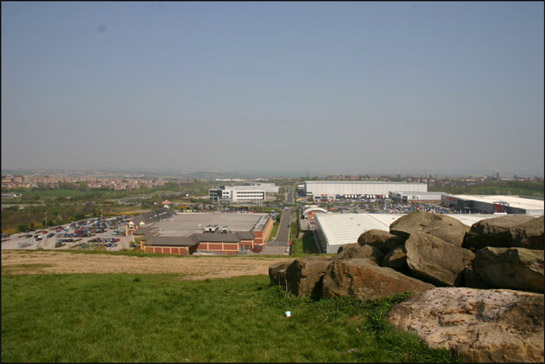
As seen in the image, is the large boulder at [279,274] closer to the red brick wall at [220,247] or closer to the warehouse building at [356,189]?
the red brick wall at [220,247]

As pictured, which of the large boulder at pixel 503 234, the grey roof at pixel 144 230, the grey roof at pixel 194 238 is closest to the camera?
the large boulder at pixel 503 234

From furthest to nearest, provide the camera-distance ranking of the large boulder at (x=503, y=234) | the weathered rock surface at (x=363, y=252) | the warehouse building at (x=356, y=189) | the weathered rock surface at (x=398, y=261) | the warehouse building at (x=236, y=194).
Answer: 1. the warehouse building at (x=236, y=194)
2. the warehouse building at (x=356, y=189)
3. the weathered rock surface at (x=363, y=252)
4. the weathered rock surface at (x=398, y=261)
5. the large boulder at (x=503, y=234)

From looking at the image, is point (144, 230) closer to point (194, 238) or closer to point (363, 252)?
point (194, 238)

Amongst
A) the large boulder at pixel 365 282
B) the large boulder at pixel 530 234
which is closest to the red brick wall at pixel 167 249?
the large boulder at pixel 365 282

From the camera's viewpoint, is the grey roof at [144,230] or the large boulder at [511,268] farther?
the grey roof at [144,230]

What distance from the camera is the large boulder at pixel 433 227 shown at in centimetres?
818

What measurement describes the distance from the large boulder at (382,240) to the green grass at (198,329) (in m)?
3.15

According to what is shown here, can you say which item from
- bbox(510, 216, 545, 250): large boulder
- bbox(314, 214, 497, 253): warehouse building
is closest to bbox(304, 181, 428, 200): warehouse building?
bbox(314, 214, 497, 253): warehouse building

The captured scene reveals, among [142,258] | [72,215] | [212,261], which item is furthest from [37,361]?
[72,215]

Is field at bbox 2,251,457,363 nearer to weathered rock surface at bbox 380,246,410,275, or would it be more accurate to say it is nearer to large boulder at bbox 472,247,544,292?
weathered rock surface at bbox 380,246,410,275

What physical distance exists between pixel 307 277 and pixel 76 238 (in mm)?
39034

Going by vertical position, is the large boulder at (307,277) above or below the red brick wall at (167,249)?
above

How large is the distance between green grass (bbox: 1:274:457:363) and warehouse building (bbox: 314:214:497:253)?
21.1 metres

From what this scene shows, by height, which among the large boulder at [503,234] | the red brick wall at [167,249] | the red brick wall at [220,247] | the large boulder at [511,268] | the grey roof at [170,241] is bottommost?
the red brick wall at [220,247]
